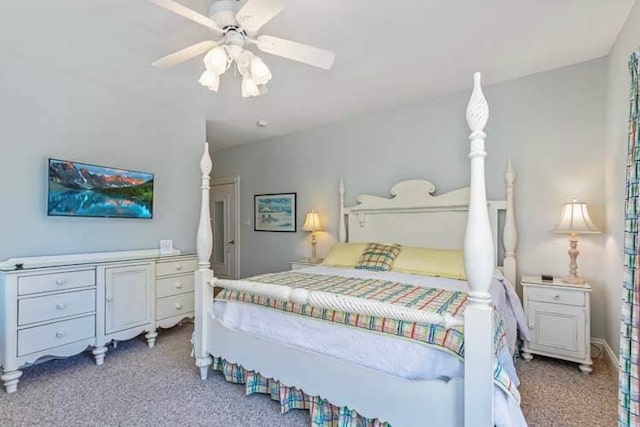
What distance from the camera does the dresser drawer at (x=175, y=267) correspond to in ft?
10.7

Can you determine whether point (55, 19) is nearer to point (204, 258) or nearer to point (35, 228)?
point (35, 228)

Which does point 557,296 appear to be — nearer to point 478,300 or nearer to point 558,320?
point 558,320

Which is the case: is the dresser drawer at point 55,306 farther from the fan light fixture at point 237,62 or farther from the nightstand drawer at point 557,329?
the nightstand drawer at point 557,329

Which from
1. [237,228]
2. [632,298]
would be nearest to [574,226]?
[632,298]

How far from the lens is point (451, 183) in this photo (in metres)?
3.57

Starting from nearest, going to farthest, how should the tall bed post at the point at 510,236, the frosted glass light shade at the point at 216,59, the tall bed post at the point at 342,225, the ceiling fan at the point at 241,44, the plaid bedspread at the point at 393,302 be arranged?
the plaid bedspread at the point at 393,302 < the ceiling fan at the point at 241,44 < the frosted glass light shade at the point at 216,59 < the tall bed post at the point at 510,236 < the tall bed post at the point at 342,225

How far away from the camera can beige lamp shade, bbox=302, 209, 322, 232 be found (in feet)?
14.5

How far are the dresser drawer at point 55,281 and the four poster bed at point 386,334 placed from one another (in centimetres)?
100

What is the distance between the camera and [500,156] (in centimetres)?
329

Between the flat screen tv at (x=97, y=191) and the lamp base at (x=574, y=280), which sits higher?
the flat screen tv at (x=97, y=191)

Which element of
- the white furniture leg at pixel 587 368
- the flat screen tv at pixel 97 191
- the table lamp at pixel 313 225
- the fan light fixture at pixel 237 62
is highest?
the fan light fixture at pixel 237 62

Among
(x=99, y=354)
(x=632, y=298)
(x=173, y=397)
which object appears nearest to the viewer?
(x=632, y=298)

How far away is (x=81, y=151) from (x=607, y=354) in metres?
4.80

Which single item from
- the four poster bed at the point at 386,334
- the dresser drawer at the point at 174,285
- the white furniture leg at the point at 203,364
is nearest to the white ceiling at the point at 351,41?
the four poster bed at the point at 386,334
